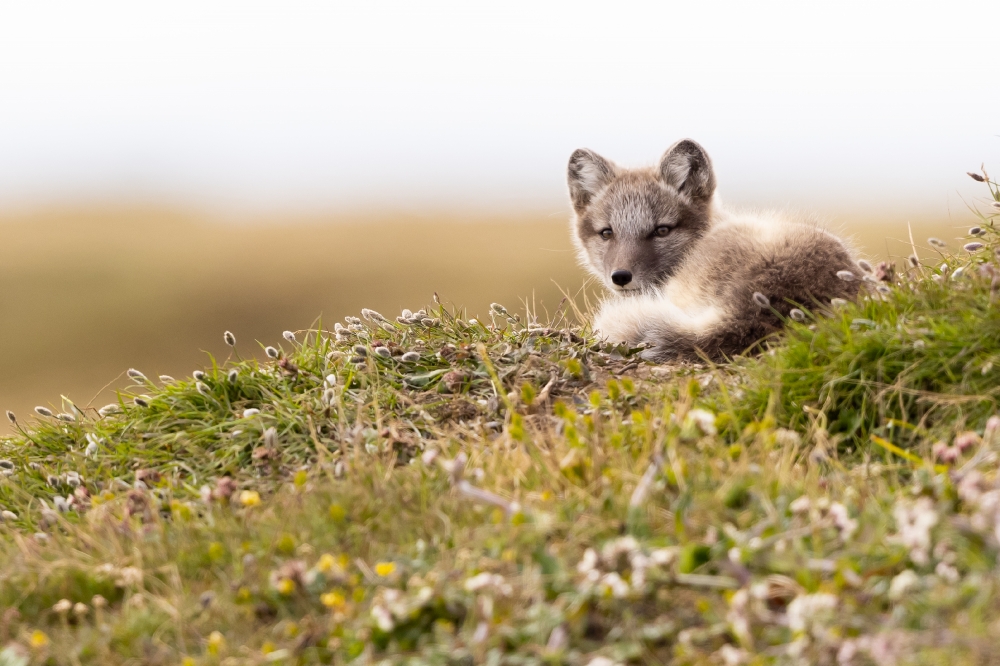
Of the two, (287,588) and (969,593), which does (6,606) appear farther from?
(969,593)

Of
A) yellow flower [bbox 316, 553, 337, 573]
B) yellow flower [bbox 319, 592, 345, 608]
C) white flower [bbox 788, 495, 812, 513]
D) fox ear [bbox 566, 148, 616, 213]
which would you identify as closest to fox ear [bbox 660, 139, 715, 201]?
fox ear [bbox 566, 148, 616, 213]

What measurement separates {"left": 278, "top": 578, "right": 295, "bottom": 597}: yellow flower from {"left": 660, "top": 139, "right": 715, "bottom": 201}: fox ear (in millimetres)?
4306

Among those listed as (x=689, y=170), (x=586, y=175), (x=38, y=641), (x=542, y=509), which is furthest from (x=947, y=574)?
(x=586, y=175)

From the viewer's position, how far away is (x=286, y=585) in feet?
7.86

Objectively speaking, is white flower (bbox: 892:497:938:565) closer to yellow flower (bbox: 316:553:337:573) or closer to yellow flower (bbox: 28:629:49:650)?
yellow flower (bbox: 316:553:337:573)

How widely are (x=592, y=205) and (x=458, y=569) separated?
4.24m

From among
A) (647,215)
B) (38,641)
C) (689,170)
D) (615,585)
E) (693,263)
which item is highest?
(689,170)

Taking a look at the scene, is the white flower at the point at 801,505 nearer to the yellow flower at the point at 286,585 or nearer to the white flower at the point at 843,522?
the white flower at the point at 843,522

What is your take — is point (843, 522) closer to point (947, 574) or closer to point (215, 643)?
point (947, 574)

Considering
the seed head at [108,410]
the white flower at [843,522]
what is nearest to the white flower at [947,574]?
the white flower at [843,522]

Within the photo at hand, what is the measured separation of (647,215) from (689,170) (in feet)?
1.59

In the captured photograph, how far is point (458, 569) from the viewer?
2.32 metres

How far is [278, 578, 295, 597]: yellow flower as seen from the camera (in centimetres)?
240

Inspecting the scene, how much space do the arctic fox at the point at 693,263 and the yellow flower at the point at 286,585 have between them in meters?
2.14
